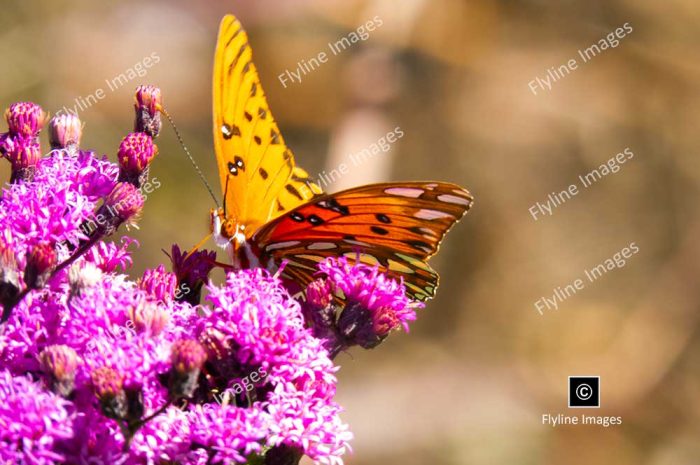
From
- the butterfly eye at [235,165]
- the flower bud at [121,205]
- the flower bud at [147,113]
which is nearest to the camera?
the flower bud at [121,205]

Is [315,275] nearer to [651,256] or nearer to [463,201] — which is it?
[463,201]

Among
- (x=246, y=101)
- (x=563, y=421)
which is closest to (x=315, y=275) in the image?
(x=246, y=101)

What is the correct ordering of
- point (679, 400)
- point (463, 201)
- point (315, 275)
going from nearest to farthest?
point (463, 201)
point (315, 275)
point (679, 400)

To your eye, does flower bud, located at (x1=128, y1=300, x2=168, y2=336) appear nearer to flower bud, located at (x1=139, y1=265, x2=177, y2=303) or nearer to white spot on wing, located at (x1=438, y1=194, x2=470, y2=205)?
flower bud, located at (x1=139, y1=265, x2=177, y2=303)

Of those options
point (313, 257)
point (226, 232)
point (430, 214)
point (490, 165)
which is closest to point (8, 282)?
point (226, 232)

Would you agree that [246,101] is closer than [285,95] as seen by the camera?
Yes

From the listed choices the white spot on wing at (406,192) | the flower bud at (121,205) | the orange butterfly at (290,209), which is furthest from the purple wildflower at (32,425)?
the white spot on wing at (406,192)

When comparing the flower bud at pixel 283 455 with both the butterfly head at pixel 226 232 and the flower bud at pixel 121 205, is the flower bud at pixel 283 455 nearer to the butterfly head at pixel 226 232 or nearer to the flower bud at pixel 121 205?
the flower bud at pixel 121 205

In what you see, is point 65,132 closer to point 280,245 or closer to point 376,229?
point 280,245
